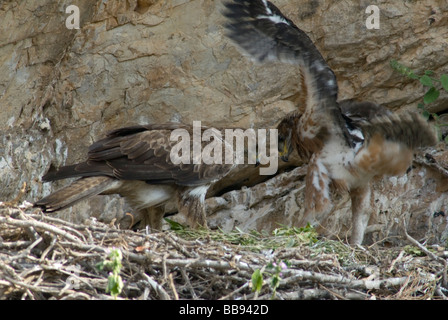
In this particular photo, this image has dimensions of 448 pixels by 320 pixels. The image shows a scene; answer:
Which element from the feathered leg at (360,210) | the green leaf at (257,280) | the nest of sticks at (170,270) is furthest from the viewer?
the feathered leg at (360,210)

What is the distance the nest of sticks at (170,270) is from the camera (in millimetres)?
4031

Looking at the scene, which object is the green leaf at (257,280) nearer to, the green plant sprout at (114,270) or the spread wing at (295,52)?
the green plant sprout at (114,270)

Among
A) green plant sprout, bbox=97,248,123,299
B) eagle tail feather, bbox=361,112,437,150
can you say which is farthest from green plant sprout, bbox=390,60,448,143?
green plant sprout, bbox=97,248,123,299

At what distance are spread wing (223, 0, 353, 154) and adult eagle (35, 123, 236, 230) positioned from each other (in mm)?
748

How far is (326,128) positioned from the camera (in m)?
5.90

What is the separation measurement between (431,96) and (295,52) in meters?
1.49

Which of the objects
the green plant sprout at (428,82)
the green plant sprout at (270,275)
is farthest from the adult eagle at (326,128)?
the green plant sprout at (270,275)

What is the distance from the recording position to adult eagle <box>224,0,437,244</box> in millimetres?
5535

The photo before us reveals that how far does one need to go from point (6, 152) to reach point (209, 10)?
6.85 ft

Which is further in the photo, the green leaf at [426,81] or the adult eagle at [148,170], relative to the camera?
the green leaf at [426,81]

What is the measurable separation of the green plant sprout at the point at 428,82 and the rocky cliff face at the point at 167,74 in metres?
0.10

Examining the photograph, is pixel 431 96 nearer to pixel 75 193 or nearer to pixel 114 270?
pixel 75 193

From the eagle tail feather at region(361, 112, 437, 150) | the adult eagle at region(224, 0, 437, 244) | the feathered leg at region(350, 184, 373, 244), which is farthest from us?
the feathered leg at region(350, 184, 373, 244)

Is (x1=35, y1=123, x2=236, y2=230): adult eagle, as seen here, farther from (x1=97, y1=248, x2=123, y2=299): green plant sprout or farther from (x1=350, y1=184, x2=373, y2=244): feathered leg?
(x1=97, y1=248, x2=123, y2=299): green plant sprout
